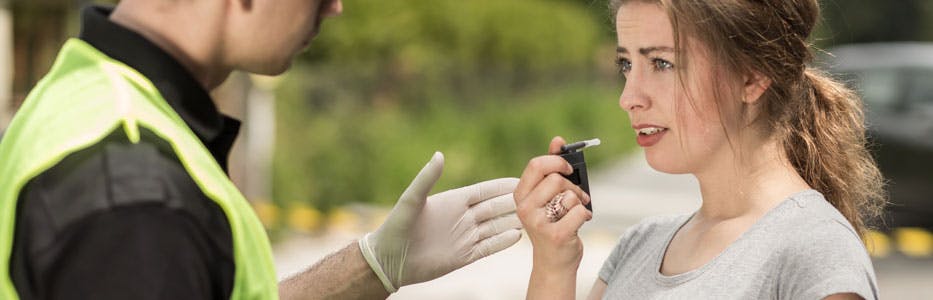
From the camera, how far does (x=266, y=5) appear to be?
6.26 ft

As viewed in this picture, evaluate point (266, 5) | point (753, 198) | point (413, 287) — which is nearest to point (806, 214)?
point (753, 198)

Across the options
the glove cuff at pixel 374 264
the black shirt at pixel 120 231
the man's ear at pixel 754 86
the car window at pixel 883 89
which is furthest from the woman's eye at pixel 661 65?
the car window at pixel 883 89

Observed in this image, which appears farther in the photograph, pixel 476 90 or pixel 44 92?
pixel 476 90

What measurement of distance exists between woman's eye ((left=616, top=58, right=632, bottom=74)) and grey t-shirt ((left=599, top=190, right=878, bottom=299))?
13.5 inches

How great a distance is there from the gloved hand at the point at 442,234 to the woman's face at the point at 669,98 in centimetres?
64

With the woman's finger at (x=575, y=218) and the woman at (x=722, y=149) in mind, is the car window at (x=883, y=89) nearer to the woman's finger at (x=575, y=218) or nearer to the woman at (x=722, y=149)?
the woman at (x=722, y=149)

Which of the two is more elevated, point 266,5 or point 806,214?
point 266,5

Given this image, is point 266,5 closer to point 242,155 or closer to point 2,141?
point 2,141

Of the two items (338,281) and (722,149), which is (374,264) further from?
(722,149)

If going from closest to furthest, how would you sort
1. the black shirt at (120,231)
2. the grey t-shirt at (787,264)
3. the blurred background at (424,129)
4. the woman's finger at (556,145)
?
the black shirt at (120,231) < the grey t-shirt at (787,264) < the woman's finger at (556,145) < the blurred background at (424,129)

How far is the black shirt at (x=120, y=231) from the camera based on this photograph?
1.55 m

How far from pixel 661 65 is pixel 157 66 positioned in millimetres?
1012

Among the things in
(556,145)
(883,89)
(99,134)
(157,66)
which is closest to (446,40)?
(883,89)

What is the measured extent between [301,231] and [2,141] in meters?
9.45
